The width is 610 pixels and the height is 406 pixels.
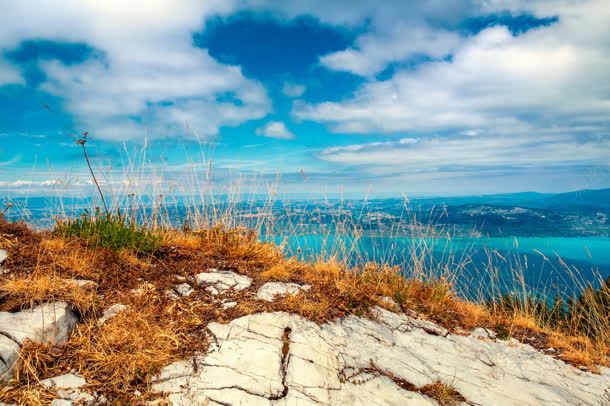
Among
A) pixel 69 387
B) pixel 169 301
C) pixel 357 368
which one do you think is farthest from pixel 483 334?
pixel 69 387

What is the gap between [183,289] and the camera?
16.7 feet

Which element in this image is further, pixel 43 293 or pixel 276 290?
pixel 276 290

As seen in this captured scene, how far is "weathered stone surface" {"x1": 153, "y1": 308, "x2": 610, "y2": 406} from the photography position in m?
3.41

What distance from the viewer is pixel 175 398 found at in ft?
10.2

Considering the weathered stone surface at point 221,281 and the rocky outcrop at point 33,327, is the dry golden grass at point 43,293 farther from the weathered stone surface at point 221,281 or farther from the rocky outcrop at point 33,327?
the weathered stone surface at point 221,281

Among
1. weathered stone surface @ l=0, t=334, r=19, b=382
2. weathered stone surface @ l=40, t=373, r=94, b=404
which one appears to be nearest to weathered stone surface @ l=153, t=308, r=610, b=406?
weathered stone surface @ l=40, t=373, r=94, b=404

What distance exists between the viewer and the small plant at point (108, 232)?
543 cm

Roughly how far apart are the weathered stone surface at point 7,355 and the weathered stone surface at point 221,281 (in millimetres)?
2376

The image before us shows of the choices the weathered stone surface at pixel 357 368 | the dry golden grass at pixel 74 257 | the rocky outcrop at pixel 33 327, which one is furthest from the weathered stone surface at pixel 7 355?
the dry golden grass at pixel 74 257

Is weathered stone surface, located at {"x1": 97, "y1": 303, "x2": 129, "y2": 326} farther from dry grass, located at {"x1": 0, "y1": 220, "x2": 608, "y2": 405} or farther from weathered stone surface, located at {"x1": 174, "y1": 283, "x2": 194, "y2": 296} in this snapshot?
weathered stone surface, located at {"x1": 174, "y1": 283, "x2": 194, "y2": 296}

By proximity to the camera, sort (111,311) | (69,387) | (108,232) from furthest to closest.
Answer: (108,232)
(111,311)
(69,387)

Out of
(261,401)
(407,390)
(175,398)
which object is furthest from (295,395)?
(407,390)

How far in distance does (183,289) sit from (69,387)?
2.06m

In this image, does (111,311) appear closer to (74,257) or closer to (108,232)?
(74,257)
